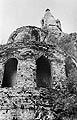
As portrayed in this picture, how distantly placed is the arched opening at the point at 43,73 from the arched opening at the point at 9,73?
5.35ft

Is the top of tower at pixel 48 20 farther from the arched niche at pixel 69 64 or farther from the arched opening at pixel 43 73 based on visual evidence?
the arched opening at pixel 43 73

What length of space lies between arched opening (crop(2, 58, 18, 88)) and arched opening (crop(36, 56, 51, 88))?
163 centimetres

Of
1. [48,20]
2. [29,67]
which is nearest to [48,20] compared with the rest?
[48,20]

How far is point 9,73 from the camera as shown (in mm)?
13469

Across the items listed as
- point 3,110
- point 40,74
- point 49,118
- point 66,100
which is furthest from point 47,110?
point 40,74

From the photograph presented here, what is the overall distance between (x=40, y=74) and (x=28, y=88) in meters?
2.94

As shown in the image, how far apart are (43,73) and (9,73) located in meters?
2.35

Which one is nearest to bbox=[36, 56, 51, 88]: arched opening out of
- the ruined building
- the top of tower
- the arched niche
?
the ruined building

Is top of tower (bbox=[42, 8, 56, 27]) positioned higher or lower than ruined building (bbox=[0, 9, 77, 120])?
higher

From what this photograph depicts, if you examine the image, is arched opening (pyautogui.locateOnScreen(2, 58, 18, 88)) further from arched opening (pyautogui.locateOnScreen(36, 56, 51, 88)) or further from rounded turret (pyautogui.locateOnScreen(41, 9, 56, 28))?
rounded turret (pyautogui.locateOnScreen(41, 9, 56, 28))

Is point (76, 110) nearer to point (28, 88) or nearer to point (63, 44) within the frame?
point (28, 88)

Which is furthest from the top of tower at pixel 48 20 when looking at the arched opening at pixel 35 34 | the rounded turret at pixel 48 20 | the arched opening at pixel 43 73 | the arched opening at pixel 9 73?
the arched opening at pixel 9 73

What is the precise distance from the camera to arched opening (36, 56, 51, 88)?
12894 millimetres

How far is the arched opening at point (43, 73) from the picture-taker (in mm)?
12894
